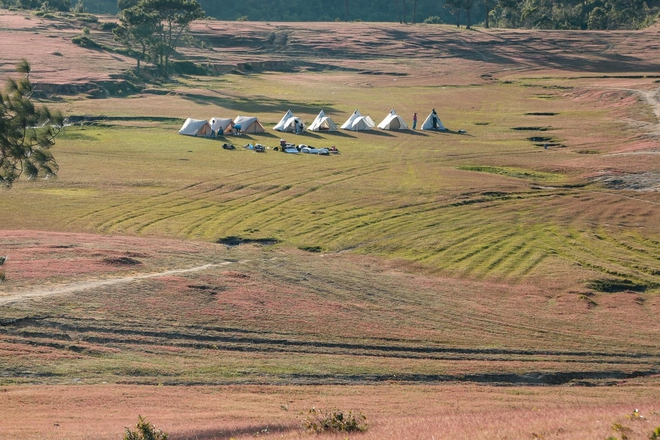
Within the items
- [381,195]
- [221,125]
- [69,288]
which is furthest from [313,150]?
[69,288]

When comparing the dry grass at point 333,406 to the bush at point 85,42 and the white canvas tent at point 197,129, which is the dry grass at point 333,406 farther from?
the bush at point 85,42

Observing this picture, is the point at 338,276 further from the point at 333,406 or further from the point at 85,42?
the point at 85,42

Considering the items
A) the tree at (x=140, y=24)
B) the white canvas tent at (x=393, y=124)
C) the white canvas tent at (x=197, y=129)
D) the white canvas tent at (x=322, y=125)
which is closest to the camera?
the white canvas tent at (x=197, y=129)

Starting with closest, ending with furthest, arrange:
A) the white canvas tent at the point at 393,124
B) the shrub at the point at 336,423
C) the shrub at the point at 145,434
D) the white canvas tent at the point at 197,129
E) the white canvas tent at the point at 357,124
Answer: the shrub at the point at 145,434, the shrub at the point at 336,423, the white canvas tent at the point at 197,129, the white canvas tent at the point at 357,124, the white canvas tent at the point at 393,124

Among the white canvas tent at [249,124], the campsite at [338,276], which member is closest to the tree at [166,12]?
the campsite at [338,276]

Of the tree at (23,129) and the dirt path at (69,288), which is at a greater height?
the tree at (23,129)

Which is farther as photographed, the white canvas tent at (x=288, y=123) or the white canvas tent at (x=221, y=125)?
the white canvas tent at (x=288, y=123)

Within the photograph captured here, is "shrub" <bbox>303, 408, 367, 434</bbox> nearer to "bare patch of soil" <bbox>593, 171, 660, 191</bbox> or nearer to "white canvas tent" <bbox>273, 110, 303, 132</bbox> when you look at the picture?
"bare patch of soil" <bbox>593, 171, 660, 191</bbox>
